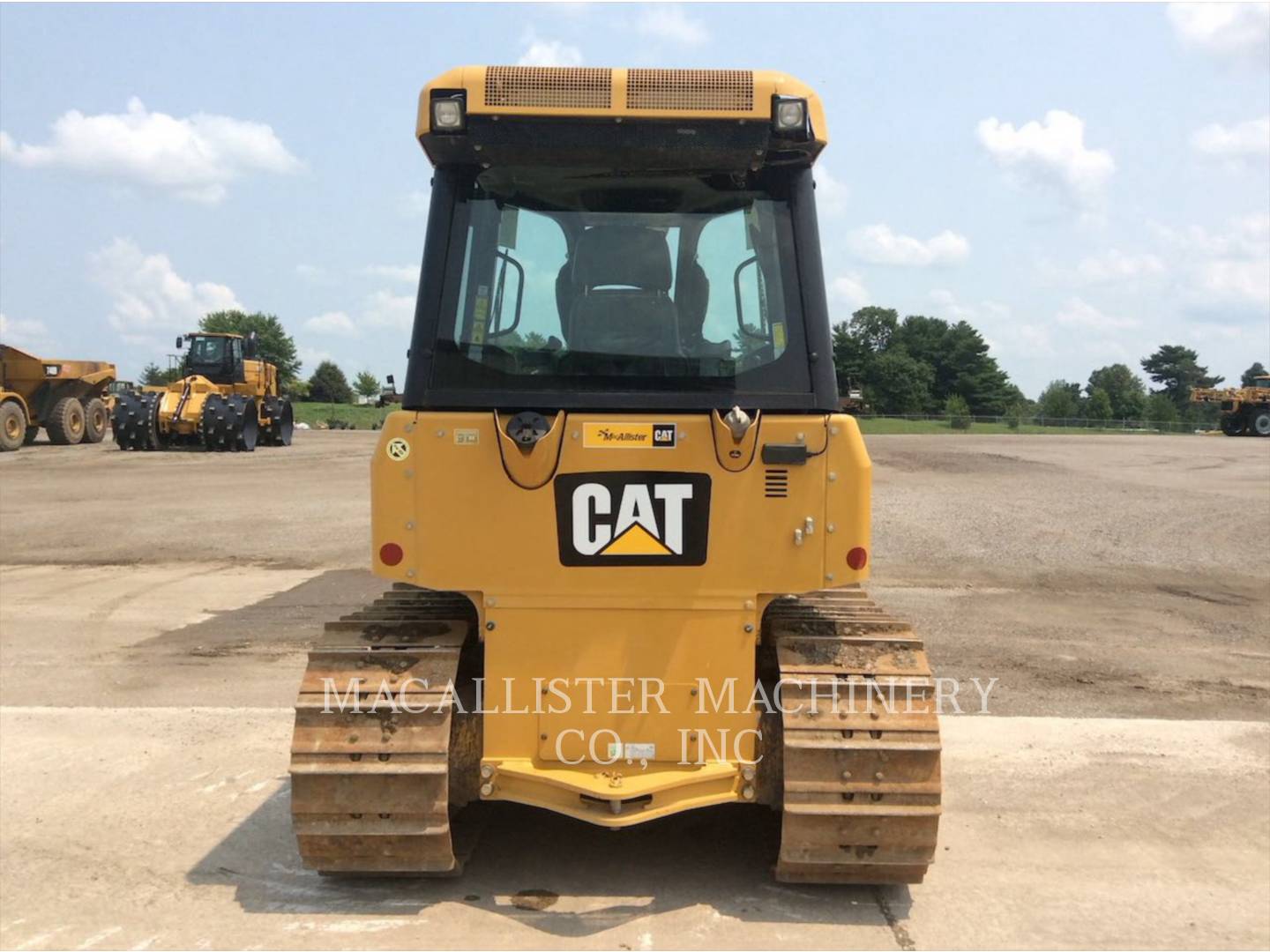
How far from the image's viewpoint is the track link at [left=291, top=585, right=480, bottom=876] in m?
4.16

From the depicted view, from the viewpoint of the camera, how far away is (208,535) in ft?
49.3

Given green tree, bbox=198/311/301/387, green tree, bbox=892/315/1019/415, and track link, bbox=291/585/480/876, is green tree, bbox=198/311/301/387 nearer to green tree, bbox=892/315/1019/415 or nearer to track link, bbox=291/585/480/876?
green tree, bbox=892/315/1019/415

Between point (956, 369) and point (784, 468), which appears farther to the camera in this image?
point (956, 369)

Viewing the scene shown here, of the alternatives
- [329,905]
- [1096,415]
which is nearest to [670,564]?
[329,905]

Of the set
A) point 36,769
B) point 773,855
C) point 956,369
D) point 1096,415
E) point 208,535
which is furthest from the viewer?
point 1096,415

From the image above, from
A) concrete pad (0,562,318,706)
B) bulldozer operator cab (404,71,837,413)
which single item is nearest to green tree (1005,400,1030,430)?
concrete pad (0,562,318,706)

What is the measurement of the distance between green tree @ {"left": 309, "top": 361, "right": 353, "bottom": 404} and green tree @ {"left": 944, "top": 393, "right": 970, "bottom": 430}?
56878 mm

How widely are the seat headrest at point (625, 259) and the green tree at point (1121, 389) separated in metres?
106

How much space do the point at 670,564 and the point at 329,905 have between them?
1.75 meters

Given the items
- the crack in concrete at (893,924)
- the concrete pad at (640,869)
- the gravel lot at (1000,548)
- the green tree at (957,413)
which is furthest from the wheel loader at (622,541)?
the green tree at (957,413)

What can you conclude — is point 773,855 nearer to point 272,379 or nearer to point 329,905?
point 329,905

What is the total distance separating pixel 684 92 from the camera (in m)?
4.38

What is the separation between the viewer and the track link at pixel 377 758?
4.16m

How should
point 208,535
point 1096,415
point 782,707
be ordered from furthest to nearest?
point 1096,415 < point 208,535 < point 782,707
